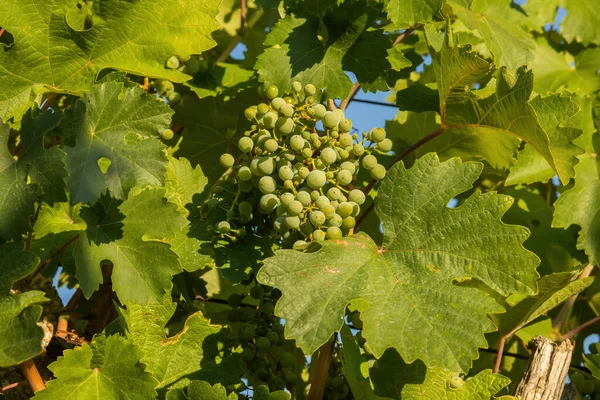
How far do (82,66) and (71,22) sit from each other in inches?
4.3

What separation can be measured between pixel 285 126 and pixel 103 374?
2.24ft

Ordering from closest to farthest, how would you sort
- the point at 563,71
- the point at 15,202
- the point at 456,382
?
1. the point at 15,202
2. the point at 456,382
3. the point at 563,71

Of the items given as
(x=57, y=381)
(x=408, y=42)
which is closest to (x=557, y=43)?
(x=408, y=42)

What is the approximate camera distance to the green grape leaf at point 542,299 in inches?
80.4

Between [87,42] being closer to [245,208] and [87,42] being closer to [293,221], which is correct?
[245,208]

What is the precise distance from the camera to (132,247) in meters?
1.83

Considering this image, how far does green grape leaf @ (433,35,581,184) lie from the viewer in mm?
1882

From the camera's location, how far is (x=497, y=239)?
1.73 metres

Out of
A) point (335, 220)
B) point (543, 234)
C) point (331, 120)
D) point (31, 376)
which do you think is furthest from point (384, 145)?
point (543, 234)

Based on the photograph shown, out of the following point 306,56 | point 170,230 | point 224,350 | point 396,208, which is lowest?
point 224,350

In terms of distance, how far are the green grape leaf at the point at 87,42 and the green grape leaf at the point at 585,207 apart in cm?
122

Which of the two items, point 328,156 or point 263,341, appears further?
point 263,341

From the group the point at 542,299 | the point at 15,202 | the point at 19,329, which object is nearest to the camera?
the point at 19,329

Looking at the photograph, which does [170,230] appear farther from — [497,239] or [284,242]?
[497,239]
